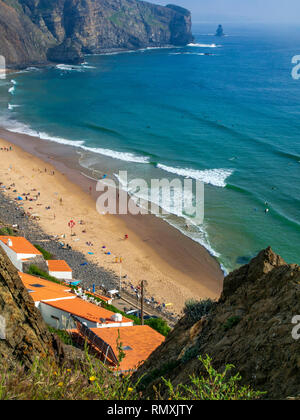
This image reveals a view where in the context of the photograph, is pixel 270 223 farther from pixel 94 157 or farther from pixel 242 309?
pixel 242 309

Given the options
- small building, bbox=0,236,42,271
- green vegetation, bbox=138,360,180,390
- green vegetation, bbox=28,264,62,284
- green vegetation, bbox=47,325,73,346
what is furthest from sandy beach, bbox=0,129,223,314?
green vegetation, bbox=138,360,180,390

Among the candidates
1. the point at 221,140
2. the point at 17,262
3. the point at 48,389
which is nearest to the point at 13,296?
the point at 48,389

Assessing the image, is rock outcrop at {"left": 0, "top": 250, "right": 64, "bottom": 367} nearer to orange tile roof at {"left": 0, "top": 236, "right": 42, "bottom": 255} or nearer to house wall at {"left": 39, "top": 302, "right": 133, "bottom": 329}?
house wall at {"left": 39, "top": 302, "right": 133, "bottom": 329}

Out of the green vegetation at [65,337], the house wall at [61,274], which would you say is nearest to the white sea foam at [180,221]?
the house wall at [61,274]

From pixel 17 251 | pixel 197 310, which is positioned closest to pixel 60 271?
pixel 17 251

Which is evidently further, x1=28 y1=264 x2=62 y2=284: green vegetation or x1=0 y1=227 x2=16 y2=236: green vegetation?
x1=0 y1=227 x2=16 y2=236: green vegetation

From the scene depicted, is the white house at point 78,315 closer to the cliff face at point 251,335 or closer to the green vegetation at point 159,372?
the cliff face at point 251,335
